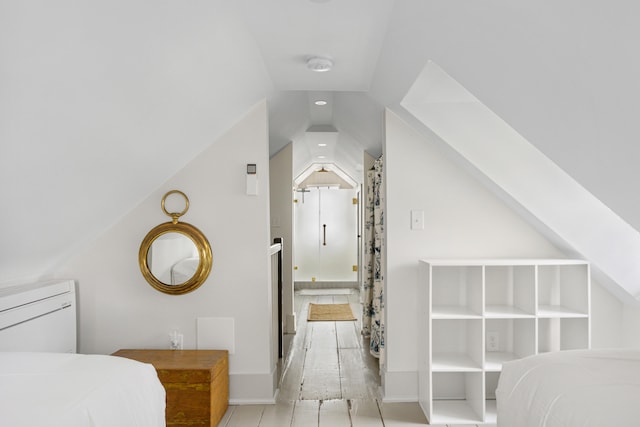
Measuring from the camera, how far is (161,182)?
3283 millimetres

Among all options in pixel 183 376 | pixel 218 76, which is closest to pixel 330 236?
pixel 183 376

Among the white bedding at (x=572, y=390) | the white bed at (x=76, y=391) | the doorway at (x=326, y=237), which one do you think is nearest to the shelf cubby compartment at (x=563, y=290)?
the white bedding at (x=572, y=390)

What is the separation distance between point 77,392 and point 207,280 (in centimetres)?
202

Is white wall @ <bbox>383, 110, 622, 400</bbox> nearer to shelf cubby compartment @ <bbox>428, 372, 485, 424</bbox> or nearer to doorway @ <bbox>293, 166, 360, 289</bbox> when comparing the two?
shelf cubby compartment @ <bbox>428, 372, 485, 424</bbox>

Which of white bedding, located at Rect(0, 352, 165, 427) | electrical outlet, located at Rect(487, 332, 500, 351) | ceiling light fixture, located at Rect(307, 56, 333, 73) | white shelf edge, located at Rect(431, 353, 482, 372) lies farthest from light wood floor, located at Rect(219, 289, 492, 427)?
ceiling light fixture, located at Rect(307, 56, 333, 73)

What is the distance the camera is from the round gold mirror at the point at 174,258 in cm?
327

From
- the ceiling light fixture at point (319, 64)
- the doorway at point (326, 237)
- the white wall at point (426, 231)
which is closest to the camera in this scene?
the ceiling light fixture at point (319, 64)

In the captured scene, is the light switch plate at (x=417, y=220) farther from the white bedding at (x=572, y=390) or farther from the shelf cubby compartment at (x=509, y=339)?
the white bedding at (x=572, y=390)

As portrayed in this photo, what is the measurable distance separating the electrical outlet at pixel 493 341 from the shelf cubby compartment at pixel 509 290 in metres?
0.21

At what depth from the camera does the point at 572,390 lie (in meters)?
1.52

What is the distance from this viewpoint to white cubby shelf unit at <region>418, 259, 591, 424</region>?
3.07 metres

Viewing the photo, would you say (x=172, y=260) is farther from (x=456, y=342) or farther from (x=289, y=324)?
(x=289, y=324)

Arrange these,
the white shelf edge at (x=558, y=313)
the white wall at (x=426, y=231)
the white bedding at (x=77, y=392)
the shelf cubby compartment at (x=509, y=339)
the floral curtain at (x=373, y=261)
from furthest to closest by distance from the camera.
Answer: the floral curtain at (x=373, y=261) < the white wall at (x=426, y=231) < the shelf cubby compartment at (x=509, y=339) < the white shelf edge at (x=558, y=313) < the white bedding at (x=77, y=392)

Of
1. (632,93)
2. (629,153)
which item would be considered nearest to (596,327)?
(629,153)
